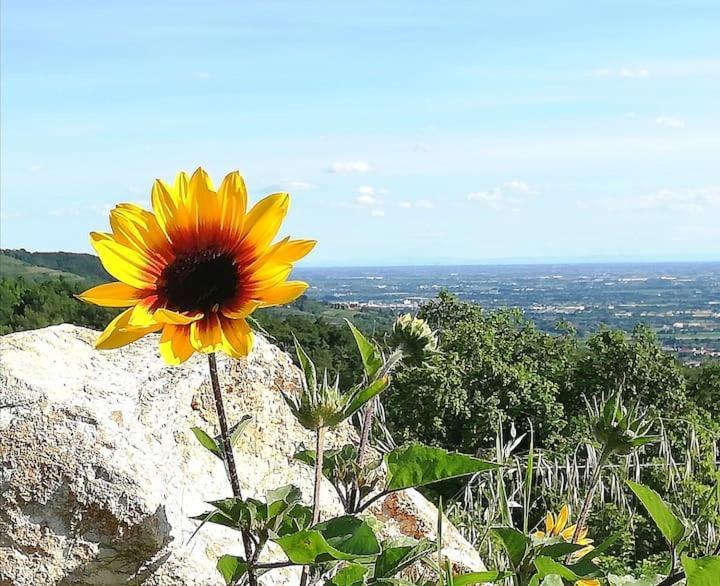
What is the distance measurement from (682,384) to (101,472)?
6.04 meters

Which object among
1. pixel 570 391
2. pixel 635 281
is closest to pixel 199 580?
pixel 570 391

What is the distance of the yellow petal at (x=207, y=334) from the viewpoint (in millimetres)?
1060

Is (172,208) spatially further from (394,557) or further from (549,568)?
(549,568)

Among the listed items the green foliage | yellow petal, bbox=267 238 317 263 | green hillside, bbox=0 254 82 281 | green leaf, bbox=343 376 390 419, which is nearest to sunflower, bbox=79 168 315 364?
yellow petal, bbox=267 238 317 263

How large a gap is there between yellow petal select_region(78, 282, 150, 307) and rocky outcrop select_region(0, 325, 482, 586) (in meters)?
0.46

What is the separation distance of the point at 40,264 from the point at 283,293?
36.6 metres

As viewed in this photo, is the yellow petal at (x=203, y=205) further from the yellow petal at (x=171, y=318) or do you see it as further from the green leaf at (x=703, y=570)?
the green leaf at (x=703, y=570)

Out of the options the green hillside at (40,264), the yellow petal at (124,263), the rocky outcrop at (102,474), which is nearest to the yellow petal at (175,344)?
the yellow petal at (124,263)

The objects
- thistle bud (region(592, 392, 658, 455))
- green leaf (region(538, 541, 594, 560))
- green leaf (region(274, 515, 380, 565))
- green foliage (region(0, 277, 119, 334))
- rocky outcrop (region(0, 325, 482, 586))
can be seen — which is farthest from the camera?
green foliage (region(0, 277, 119, 334))

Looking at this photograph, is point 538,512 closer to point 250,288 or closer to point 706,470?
point 706,470

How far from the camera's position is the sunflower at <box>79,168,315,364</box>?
1117 mm

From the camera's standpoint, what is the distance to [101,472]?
1544 millimetres

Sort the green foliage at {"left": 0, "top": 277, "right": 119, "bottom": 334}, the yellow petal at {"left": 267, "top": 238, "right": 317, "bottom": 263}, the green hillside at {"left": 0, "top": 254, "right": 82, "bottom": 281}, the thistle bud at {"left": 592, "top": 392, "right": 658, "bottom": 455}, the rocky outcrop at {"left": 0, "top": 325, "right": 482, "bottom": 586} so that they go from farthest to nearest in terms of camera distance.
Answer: the green hillside at {"left": 0, "top": 254, "right": 82, "bottom": 281}, the green foliage at {"left": 0, "top": 277, "right": 119, "bottom": 334}, the rocky outcrop at {"left": 0, "top": 325, "right": 482, "bottom": 586}, the thistle bud at {"left": 592, "top": 392, "right": 658, "bottom": 455}, the yellow petal at {"left": 267, "top": 238, "right": 317, "bottom": 263}

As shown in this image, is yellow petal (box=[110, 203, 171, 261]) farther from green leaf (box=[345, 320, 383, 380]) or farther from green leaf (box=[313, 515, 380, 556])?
green leaf (box=[313, 515, 380, 556])
